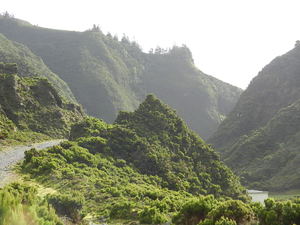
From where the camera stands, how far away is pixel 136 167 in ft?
111

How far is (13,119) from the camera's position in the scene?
1932 inches

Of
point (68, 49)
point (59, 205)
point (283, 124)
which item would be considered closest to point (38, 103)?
point (59, 205)

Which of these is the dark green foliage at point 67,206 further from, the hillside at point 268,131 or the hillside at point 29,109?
the hillside at point 268,131

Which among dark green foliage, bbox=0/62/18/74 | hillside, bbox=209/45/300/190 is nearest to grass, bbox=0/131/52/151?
dark green foliage, bbox=0/62/18/74

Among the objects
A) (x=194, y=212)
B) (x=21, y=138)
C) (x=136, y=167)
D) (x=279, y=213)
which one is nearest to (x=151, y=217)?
(x=194, y=212)

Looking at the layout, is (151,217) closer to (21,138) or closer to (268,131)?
(21,138)

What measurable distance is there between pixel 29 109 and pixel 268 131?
7203cm

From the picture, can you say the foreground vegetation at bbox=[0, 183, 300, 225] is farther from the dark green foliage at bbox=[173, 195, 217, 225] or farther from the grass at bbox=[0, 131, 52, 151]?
the grass at bbox=[0, 131, 52, 151]

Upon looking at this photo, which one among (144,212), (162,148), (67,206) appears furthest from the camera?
(162,148)

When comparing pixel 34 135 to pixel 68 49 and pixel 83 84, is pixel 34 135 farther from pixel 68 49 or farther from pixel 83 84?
pixel 68 49

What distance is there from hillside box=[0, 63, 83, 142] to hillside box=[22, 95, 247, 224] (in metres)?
12.5

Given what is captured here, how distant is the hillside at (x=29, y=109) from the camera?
48094mm

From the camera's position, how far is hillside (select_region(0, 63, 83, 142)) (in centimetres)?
4809

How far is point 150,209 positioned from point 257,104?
120m
